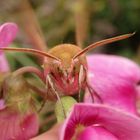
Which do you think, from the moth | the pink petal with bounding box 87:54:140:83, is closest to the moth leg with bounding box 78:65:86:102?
the moth

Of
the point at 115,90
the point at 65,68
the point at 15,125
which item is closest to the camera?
the point at 65,68

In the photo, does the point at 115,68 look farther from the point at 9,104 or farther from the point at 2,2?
the point at 2,2

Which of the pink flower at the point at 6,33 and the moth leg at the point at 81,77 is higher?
the pink flower at the point at 6,33

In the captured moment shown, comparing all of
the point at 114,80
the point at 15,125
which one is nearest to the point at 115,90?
the point at 114,80

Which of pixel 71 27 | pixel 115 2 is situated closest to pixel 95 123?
pixel 71 27

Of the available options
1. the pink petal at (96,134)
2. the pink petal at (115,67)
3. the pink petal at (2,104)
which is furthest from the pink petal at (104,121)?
the pink petal at (115,67)

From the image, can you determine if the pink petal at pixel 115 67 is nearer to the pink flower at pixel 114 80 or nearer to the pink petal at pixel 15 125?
the pink flower at pixel 114 80

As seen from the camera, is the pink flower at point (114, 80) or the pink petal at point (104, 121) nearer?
the pink petal at point (104, 121)

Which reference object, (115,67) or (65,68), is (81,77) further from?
(115,67)
